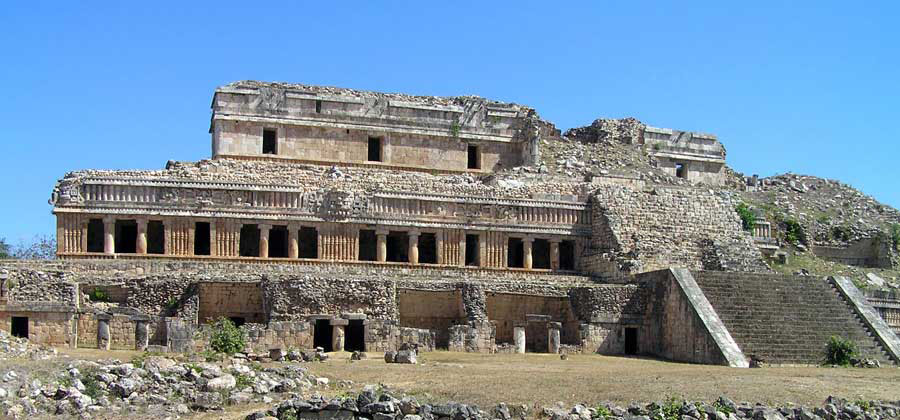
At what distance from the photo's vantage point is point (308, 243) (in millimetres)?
37594

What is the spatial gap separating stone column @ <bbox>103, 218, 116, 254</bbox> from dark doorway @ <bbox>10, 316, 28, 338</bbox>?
220 inches

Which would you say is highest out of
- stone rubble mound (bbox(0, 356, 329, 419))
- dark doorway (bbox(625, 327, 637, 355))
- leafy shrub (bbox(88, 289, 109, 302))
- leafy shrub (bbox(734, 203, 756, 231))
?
leafy shrub (bbox(734, 203, 756, 231))

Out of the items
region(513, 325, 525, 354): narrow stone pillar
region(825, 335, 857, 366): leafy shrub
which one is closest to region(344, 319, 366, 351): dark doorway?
region(513, 325, 525, 354): narrow stone pillar

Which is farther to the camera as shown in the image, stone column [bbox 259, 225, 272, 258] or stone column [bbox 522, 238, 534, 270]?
stone column [bbox 522, 238, 534, 270]

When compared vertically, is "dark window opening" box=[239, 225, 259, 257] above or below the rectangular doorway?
above

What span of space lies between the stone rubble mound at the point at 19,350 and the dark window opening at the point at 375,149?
19.2m

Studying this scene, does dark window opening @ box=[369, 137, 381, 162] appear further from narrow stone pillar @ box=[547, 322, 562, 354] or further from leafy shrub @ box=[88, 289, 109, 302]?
leafy shrub @ box=[88, 289, 109, 302]

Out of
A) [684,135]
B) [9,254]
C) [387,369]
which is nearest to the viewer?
[387,369]

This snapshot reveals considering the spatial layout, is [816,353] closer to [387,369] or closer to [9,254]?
[387,369]

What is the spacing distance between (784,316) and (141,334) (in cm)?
1757

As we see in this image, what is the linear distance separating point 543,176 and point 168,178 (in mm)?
13194

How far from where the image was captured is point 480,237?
37594 millimetres

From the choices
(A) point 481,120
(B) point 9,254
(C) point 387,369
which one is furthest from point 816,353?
(B) point 9,254

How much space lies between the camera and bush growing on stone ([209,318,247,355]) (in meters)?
27.2
